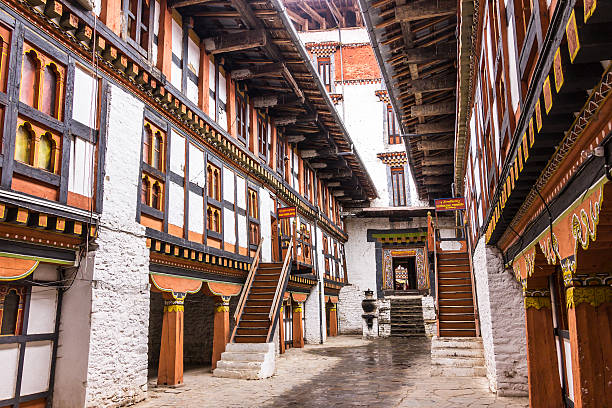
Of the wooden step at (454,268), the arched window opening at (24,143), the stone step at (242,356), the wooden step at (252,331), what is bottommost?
the stone step at (242,356)

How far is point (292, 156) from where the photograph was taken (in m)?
18.6

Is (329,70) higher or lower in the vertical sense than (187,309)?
higher

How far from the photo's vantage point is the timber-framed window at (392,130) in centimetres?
2844

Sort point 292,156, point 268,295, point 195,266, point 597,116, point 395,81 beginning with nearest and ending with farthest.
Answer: point 597,116, point 195,266, point 395,81, point 268,295, point 292,156

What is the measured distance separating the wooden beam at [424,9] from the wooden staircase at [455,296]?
23.7ft

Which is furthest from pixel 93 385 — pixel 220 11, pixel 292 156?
pixel 292 156

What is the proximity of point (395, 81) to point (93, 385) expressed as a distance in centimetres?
858

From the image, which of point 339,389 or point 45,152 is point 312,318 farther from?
point 45,152

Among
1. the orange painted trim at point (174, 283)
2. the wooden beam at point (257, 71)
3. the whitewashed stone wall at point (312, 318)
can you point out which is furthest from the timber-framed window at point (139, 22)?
the whitewashed stone wall at point (312, 318)

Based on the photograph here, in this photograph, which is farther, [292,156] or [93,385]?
[292,156]

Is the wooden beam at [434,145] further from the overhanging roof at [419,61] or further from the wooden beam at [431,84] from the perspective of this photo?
the wooden beam at [431,84]

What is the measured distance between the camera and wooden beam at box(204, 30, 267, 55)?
37.9 ft

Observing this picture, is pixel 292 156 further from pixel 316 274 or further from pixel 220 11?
pixel 220 11

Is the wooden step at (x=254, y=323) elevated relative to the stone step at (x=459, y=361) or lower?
elevated
